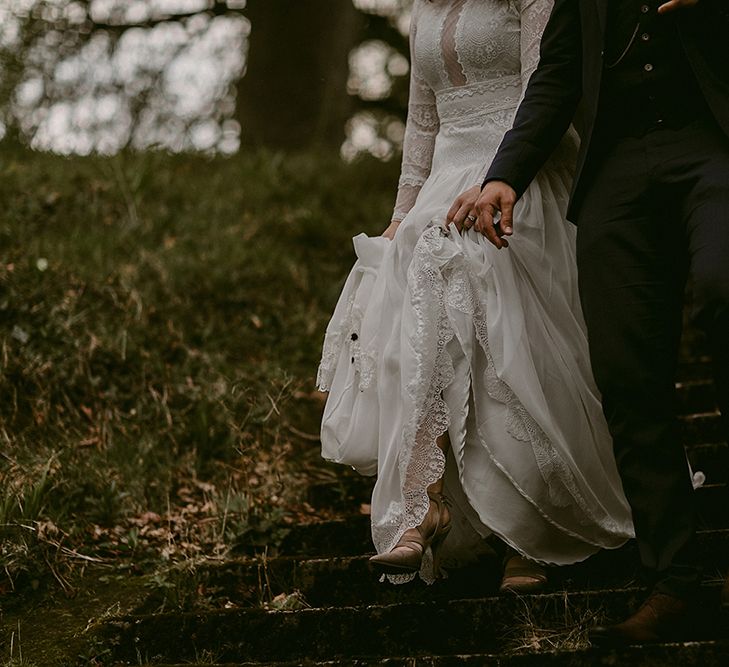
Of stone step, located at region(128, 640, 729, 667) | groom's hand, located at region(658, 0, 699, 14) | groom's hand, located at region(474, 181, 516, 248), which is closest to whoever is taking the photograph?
stone step, located at region(128, 640, 729, 667)

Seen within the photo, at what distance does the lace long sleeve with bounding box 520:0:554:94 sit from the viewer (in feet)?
11.3

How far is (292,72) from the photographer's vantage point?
9742 millimetres

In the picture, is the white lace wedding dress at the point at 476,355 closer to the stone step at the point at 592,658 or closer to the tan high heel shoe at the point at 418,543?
the tan high heel shoe at the point at 418,543

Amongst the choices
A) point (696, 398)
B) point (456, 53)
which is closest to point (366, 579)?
point (456, 53)

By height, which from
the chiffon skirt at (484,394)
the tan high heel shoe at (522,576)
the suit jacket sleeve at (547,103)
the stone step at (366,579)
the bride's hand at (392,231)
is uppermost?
the suit jacket sleeve at (547,103)

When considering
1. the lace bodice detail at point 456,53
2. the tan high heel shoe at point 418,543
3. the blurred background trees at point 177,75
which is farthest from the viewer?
the blurred background trees at point 177,75

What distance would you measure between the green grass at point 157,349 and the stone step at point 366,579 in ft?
1.20

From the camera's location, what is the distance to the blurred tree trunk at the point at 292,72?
9734 millimetres

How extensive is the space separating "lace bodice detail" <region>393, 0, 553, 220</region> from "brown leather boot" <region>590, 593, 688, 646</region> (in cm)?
183

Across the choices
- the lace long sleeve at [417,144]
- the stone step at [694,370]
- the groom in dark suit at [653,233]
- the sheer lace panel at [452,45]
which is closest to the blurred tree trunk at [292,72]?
the stone step at [694,370]

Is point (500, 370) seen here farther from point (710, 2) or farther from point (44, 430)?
point (44, 430)

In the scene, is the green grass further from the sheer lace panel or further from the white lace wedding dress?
the sheer lace panel

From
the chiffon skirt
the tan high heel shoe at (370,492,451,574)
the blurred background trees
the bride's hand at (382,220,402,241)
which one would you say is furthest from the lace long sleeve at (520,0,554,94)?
the blurred background trees

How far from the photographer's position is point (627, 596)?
9.98ft
